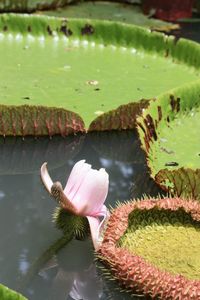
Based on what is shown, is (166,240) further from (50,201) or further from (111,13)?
(111,13)

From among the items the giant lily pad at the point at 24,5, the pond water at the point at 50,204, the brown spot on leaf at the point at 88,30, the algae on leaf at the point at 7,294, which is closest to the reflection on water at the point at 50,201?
the pond water at the point at 50,204

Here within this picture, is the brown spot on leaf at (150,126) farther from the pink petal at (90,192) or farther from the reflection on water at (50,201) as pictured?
the pink petal at (90,192)

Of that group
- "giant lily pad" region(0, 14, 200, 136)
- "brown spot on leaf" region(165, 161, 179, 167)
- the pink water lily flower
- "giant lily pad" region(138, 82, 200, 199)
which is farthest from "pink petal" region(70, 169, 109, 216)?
"giant lily pad" region(0, 14, 200, 136)

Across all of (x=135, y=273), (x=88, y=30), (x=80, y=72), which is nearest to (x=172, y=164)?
(x=135, y=273)

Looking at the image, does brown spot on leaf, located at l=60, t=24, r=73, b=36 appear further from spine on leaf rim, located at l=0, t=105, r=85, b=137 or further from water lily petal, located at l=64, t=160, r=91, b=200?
water lily petal, located at l=64, t=160, r=91, b=200

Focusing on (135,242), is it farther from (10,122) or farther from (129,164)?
(10,122)

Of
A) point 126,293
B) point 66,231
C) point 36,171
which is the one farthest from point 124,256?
point 36,171
